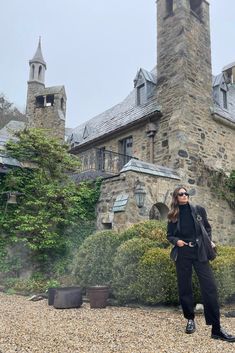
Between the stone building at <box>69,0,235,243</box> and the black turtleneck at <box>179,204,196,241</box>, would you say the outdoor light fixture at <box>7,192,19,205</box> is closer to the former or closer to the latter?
the stone building at <box>69,0,235,243</box>

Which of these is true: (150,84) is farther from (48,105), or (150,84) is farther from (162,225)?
(48,105)

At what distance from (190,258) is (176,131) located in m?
7.31

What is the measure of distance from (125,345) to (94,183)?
7.16 m

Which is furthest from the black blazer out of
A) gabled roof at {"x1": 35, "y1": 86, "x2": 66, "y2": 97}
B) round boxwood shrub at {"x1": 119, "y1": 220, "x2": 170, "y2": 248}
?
gabled roof at {"x1": 35, "y1": 86, "x2": 66, "y2": 97}

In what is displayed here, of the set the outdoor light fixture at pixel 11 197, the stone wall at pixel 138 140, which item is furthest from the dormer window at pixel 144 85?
the outdoor light fixture at pixel 11 197

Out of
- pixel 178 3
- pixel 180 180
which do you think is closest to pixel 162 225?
pixel 180 180

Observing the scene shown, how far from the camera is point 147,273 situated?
5.62 m

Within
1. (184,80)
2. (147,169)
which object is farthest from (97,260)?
(184,80)

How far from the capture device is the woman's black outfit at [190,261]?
371 cm

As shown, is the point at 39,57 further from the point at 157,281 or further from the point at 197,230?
the point at 197,230

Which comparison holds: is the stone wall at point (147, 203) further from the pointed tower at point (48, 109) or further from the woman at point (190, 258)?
the pointed tower at point (48, 109)

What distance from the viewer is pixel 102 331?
4.02 metres

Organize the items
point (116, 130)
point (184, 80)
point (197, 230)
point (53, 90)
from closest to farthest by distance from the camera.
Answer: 1. point (197, 230)
2. point (184, 80)
3. point (116, 130)
4. point (53, 90)

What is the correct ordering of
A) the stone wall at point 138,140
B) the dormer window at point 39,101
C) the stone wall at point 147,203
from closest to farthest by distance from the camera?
the stone wall at point 147,203
the stone wall at point 138,140
the dormer window at point 39,101
